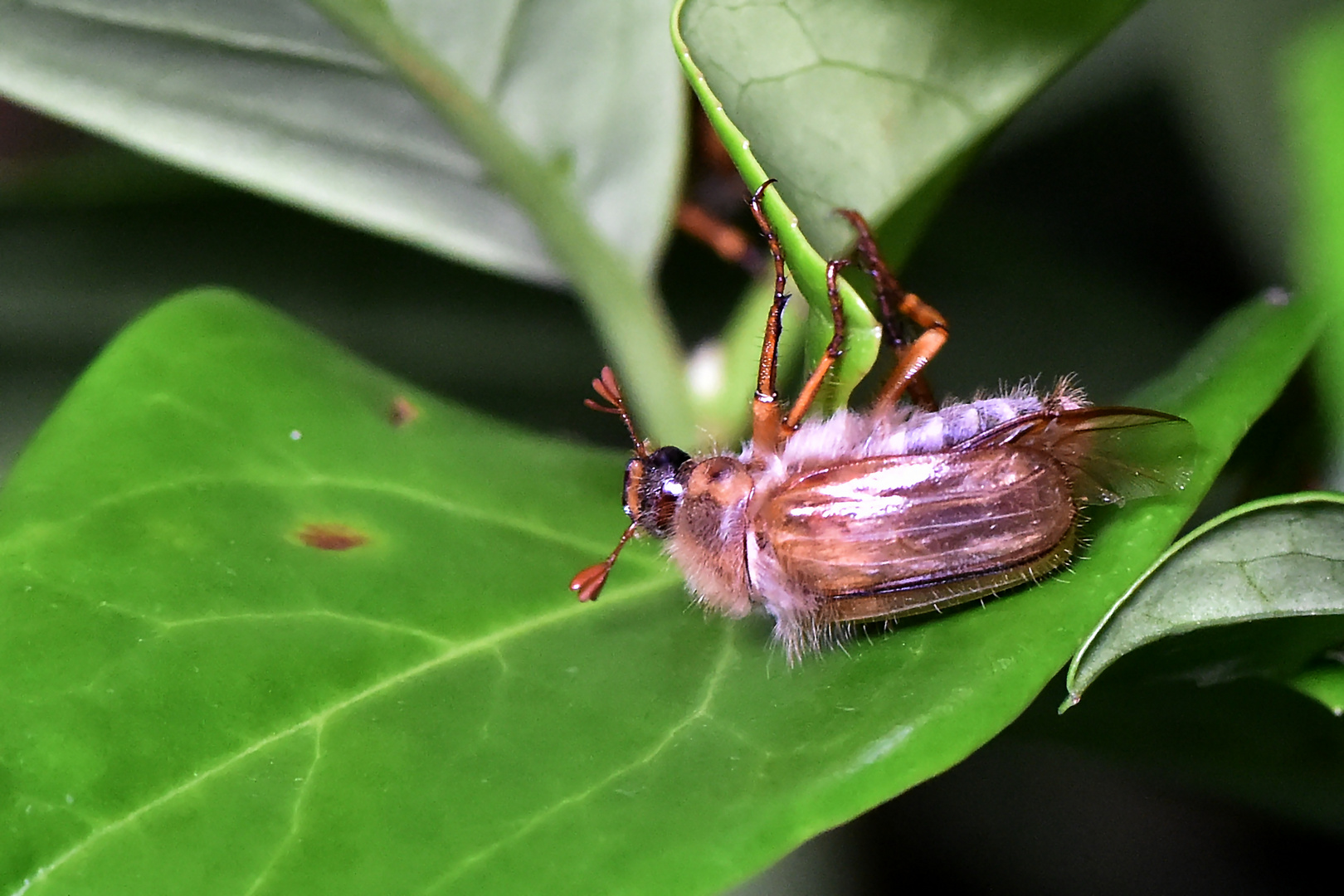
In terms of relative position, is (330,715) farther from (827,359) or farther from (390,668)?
(827,359)

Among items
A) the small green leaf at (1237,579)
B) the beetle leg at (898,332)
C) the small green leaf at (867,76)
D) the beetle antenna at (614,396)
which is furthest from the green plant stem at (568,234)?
the small green leaf at (1237,579)

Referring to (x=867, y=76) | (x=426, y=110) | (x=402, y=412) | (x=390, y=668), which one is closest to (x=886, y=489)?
(x=867, y=76)

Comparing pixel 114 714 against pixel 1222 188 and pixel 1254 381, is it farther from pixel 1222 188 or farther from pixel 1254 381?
pixel 1222 188

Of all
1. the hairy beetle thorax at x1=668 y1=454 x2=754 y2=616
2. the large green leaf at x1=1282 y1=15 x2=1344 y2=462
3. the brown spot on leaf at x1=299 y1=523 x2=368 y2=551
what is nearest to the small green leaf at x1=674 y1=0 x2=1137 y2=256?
the large green leaf at x1=1282 y1=15 x2=1344 y2=462

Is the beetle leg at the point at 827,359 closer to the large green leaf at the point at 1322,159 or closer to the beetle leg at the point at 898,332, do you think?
the beetle leg at the point at 898,332

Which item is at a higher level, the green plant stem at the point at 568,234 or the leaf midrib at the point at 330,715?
the green plant stem at the point at 568,234

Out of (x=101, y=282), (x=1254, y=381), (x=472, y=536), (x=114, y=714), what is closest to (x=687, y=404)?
(x=472, y=536)
